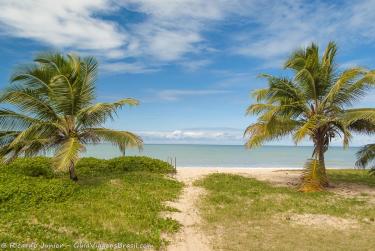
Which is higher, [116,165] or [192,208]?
[116,165]

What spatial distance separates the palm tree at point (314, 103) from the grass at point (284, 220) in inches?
88.3

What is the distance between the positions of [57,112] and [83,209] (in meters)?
5.68

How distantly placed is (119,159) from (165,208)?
1084cm

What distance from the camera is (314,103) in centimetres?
1761

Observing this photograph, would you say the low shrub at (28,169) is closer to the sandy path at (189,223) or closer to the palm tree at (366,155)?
the sandy path at (189,223)

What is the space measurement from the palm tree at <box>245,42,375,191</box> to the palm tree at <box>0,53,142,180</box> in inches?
274

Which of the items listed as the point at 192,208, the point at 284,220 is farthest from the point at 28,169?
the point at 284,220

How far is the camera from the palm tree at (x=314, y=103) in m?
16.5

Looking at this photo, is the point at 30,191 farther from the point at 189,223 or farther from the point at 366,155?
the point at 366,155

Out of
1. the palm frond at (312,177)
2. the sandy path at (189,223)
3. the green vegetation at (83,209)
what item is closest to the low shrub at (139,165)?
the green vegetation at (83,209)

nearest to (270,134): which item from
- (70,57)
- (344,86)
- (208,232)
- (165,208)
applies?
(344,86)

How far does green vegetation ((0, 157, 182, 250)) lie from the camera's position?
9148 mm

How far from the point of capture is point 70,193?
13.6m

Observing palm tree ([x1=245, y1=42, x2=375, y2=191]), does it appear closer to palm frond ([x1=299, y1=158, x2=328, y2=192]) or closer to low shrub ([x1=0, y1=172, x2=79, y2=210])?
palm frond ([x1=299, y1=158, x2=328, y2=192])
